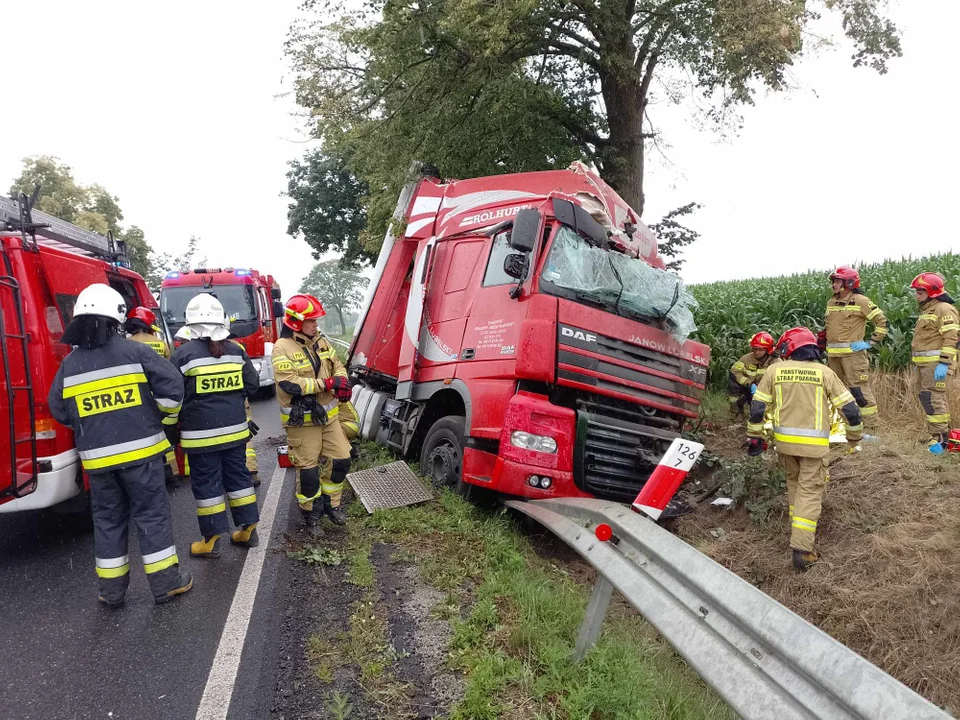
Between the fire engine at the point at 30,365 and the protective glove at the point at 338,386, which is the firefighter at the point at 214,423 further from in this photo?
the fire engine at the point at 30,365

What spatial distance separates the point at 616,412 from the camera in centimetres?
520

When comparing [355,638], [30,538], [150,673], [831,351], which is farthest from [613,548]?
[831,351]

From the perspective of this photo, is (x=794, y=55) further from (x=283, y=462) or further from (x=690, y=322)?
(x=283, y=462)

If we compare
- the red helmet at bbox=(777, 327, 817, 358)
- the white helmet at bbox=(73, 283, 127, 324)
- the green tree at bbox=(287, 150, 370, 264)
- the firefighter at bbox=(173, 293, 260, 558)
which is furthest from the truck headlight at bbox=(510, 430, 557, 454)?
the green tree at bbox=(287, 150, 370, 264)

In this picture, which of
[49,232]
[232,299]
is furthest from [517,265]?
[232,299]

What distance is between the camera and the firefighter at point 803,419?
4652 millimetres

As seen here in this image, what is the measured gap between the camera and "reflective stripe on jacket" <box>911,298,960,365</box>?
625cm

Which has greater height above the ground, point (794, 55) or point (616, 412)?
point (794, 55)

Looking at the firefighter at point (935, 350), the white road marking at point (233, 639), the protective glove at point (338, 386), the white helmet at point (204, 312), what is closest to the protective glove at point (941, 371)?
the firefighter at point (935, 350)

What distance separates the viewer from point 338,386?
4.84 m

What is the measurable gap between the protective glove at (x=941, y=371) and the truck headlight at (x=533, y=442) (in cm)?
416

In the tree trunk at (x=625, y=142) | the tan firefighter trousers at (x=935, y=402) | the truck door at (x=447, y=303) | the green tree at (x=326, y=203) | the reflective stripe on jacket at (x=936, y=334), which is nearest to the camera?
the truck door at (x=447, y=303)

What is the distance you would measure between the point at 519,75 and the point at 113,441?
398 inches

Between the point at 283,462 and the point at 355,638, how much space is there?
216 cm
